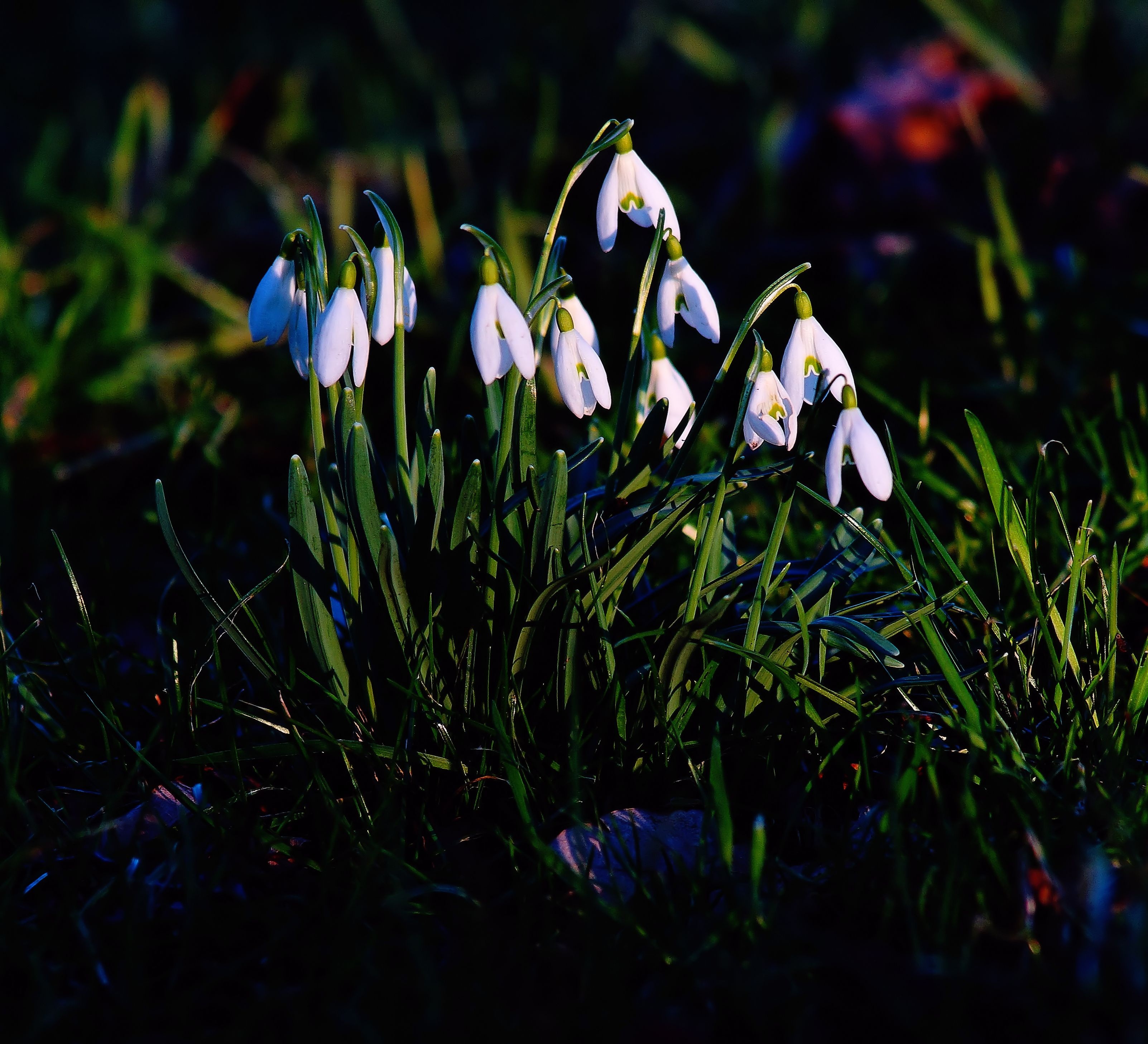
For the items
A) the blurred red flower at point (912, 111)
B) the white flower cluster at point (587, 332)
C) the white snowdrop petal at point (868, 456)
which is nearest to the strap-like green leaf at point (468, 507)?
the white flower cluster at point (587, 332)

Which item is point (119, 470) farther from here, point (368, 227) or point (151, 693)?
point (368, 227)

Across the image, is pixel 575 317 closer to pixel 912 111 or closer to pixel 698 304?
pixel 698 304

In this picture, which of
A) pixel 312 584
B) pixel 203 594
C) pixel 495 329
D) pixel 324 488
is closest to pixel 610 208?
pixel 495 329

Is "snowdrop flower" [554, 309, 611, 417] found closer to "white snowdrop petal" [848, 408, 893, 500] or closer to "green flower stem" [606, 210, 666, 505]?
"green flower stem" [606, 210, 666, 505]

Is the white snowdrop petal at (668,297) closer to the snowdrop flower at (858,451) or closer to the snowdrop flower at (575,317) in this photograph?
the snowdrop flower at (575,317)

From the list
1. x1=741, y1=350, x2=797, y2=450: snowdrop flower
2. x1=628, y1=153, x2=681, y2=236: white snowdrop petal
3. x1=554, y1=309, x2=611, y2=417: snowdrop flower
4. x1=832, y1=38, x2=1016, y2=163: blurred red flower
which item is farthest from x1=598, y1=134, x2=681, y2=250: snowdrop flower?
x1=832, y1=38, x2=1016, y2=163: blurred red flower

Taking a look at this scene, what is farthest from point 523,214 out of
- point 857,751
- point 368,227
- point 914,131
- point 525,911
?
point 525,911

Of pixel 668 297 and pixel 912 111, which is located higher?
pixel 912 111
